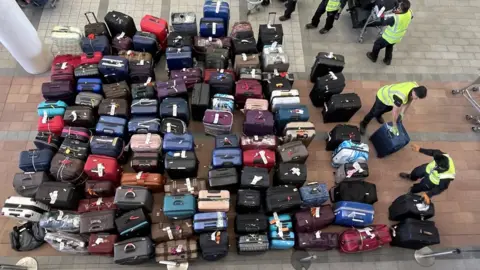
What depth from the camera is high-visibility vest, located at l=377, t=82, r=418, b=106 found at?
6.77 metres

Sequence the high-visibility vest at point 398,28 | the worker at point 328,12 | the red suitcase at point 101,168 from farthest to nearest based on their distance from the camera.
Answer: the worker at point 328,12, the high-visibility vest at point 398,28, the red suitcase at point 101,168

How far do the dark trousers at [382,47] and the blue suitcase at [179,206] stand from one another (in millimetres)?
5813

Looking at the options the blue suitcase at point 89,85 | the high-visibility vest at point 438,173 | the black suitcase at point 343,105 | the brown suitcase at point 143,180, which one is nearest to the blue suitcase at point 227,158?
the brown suitcase at point 143,180

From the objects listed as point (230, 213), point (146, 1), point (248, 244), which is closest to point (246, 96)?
point (230, 213)

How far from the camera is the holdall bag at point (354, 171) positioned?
268 inches

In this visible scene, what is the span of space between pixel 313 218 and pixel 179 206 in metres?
2.39

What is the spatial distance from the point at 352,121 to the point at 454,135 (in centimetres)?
237

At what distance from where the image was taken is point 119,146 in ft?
22.2

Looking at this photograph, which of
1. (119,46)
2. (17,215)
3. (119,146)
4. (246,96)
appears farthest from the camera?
(119,46)

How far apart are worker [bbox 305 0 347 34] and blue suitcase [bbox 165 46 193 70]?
139 inches

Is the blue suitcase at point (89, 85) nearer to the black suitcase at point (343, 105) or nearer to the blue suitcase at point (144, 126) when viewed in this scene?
the blue suitcase at point (144, 126)

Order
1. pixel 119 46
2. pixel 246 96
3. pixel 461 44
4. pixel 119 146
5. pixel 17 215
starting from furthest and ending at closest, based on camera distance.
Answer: pixel 461 44
pixel 119 46
pixel 246 96
pixel 119 146
pixel 17 215

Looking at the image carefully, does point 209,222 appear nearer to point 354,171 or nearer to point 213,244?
point 213,244

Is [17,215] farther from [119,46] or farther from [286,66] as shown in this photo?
[286,66]
